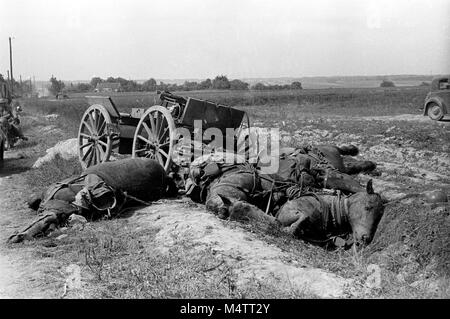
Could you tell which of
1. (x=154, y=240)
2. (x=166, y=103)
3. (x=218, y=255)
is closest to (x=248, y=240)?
(x=218, y=255)

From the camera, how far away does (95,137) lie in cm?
1094

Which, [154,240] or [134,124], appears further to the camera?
[134,124]

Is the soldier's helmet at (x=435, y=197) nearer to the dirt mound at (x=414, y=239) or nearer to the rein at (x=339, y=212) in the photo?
the dirt mound at (x=414, y=239)

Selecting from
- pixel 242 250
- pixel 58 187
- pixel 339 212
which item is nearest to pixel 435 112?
pixel 339 212

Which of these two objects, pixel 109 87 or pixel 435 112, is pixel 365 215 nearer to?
pixel 435 112

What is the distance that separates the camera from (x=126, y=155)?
11.2 meters

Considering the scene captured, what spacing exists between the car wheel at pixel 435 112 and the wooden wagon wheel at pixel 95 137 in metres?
13.7

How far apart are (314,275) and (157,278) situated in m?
1.45

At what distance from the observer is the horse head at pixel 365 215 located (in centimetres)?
642

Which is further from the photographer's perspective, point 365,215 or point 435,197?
point 365,215

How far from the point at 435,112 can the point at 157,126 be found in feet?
46.5

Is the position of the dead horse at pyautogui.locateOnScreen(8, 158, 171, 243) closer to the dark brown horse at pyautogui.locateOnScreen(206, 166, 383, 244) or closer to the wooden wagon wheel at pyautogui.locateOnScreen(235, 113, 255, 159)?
the dark brown horse at pyautogui.locateOnScreen(206, 166, 383, 244)

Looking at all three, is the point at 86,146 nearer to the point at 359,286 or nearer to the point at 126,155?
the point at 126,155
